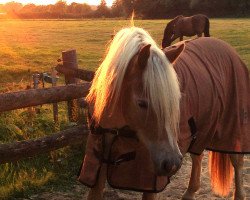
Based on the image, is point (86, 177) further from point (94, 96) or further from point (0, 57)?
point (0, 57)

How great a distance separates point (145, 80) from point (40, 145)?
7.02 feet

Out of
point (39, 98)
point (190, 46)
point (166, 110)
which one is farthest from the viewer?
point (39, 98)

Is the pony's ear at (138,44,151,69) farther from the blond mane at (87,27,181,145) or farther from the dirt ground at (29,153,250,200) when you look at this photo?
the dirt ground at (29,153,250,200)

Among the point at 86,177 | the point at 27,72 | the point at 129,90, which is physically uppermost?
the point at 129,90

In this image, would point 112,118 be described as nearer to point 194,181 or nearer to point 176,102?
point 176,102

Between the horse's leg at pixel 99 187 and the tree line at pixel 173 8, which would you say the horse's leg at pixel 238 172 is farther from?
the tree line at pixel 173 8

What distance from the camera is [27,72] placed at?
1355cm

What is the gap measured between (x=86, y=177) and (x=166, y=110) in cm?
85

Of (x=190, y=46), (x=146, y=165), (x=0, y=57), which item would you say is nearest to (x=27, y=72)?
(x=0, y=57)

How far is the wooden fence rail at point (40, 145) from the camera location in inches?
155

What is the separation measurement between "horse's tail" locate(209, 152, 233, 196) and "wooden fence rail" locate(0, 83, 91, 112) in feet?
5.59

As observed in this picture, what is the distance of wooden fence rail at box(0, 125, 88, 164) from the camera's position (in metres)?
3.93

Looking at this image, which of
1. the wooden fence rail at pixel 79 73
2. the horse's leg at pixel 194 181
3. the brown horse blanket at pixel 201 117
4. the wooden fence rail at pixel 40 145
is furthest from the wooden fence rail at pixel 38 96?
the horse's leg at pixel 194 181

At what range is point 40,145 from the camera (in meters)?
4.12
